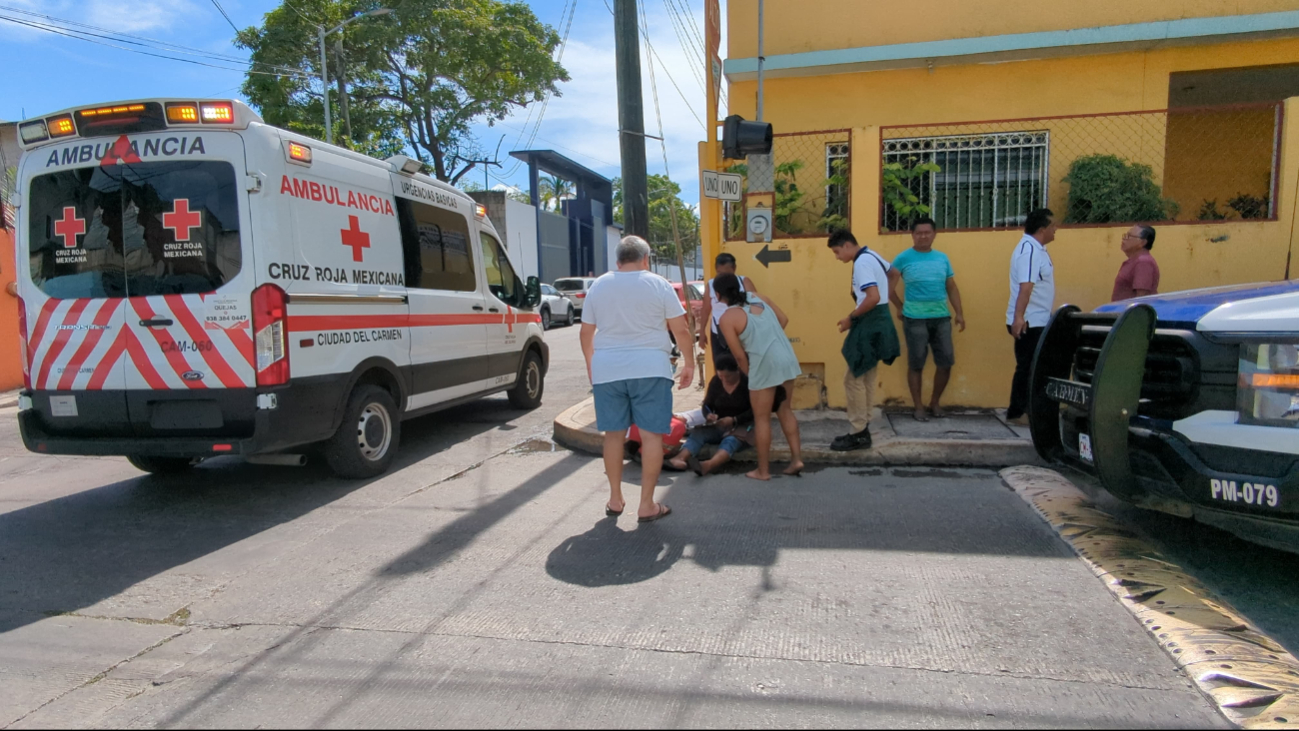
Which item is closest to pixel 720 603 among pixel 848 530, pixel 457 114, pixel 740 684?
pixel 740 684

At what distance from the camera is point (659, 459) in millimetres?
4641

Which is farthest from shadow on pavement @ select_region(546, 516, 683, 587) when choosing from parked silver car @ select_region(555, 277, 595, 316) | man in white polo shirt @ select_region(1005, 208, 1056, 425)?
parked silver car @ select_region(555, 277, 595, 316)

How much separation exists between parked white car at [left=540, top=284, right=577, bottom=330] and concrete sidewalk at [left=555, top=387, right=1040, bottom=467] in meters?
15.1

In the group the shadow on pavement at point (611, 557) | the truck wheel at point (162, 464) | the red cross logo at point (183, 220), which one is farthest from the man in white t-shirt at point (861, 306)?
the truck wheel at point (162, 464)

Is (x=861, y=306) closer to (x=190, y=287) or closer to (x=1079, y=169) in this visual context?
(x=1079, y=169)

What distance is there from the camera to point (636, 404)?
181 inches

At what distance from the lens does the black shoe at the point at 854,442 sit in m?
5.98

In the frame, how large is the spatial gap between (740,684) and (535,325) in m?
6.53

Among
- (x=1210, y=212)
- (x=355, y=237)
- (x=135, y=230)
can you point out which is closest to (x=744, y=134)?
(x=355, y=237)

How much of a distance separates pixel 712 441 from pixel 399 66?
22418mm

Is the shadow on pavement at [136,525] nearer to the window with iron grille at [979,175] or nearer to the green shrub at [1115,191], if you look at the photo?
the window with iron grille at [979,175]

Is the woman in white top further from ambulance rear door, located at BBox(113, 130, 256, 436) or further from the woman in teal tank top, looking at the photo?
ambulance rear door, located at BBox(113, 130, 256, 436)

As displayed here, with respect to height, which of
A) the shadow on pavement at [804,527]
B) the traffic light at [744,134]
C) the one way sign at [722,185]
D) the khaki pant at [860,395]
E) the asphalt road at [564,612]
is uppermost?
the traffic light at [744,134]

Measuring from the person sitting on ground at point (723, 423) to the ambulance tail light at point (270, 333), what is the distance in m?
2.73
